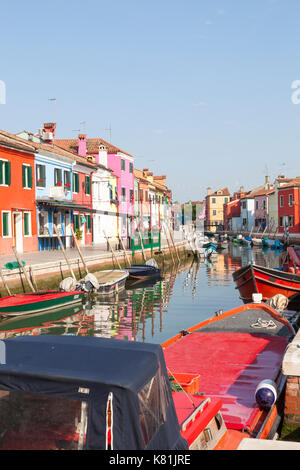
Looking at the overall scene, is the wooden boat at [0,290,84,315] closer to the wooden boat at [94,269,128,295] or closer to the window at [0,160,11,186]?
the wooden boat at [94,269,128,295]

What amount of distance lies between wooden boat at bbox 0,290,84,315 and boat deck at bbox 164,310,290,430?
7.84 m

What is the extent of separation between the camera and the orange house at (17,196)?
2594cm

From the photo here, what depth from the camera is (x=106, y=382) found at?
122 inches

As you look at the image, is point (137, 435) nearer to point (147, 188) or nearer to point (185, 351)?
point (185, 351)

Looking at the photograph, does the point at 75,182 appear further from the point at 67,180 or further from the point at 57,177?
the point at 57,177

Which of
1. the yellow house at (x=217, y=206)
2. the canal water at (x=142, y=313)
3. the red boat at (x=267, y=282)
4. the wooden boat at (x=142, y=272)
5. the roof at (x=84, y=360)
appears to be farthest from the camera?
the yellow house at (x=217, y=206)

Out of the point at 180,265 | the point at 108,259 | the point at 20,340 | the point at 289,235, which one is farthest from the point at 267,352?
the point at 289,235

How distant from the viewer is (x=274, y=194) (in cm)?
6662

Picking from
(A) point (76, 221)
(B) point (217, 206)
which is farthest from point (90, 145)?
(B) point (217, 206)

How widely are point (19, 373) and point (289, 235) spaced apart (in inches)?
2242

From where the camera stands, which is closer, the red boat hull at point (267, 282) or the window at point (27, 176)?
the red boat hull at point (267, 282)

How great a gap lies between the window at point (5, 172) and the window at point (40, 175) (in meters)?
3.55

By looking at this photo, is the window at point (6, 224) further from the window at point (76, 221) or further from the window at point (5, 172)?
the window at point (76, 221)

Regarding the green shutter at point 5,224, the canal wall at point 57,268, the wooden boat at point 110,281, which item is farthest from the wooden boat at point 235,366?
the green shutter at point 5,224
